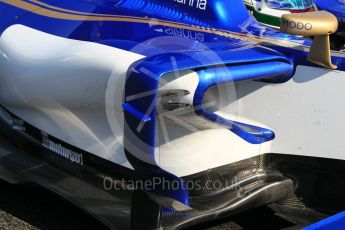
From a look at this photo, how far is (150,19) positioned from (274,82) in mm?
678

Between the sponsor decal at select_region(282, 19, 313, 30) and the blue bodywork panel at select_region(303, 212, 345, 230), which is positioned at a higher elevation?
the sponsor decal at select_region(282, 19, 313, 30)

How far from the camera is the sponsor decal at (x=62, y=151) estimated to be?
2.87 m

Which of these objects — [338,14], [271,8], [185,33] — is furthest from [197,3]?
[338,14]

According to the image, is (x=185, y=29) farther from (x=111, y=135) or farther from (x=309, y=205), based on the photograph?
(x=309, y=205)

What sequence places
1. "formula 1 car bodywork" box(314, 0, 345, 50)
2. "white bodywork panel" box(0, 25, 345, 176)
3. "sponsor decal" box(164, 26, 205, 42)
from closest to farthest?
1. "white bodywork panel" box(0, 25, 345, 176)
2. "sponsor decal" box(164, 26, 205, 42)
3. "formula 1 car bodywork" box(314, 0, 345, 50)

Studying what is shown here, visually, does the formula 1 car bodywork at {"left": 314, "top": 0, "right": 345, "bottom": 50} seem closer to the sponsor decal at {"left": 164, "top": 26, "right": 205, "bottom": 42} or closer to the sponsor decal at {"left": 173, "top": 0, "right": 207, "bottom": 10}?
the sponsor decal at {"left": 173, "top": 0, "right": 207, "bottom": 10}

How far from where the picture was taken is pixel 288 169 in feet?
8.75

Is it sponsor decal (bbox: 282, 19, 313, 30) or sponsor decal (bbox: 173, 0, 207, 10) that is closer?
sponsor decal (bbox: 282, 19, 313, 30)

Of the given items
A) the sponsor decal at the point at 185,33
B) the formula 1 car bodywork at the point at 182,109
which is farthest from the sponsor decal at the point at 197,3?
the sponsor decal at the point at 185,33

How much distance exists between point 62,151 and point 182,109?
84 cm

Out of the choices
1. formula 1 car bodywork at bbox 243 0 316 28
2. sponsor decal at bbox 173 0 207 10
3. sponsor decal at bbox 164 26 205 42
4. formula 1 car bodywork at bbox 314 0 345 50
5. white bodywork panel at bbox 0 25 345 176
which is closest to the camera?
white bodywork panel at bbox 0 25 345 176

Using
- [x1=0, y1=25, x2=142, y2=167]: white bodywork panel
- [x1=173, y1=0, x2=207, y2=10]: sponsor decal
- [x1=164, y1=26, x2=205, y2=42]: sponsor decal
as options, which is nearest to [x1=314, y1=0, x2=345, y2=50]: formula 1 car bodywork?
[x1=173, y1=0, x2=207, y2=10]: sponsor decal

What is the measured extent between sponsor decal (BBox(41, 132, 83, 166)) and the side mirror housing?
3.78ft

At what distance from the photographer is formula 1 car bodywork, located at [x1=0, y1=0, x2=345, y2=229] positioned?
2327 millimetres
